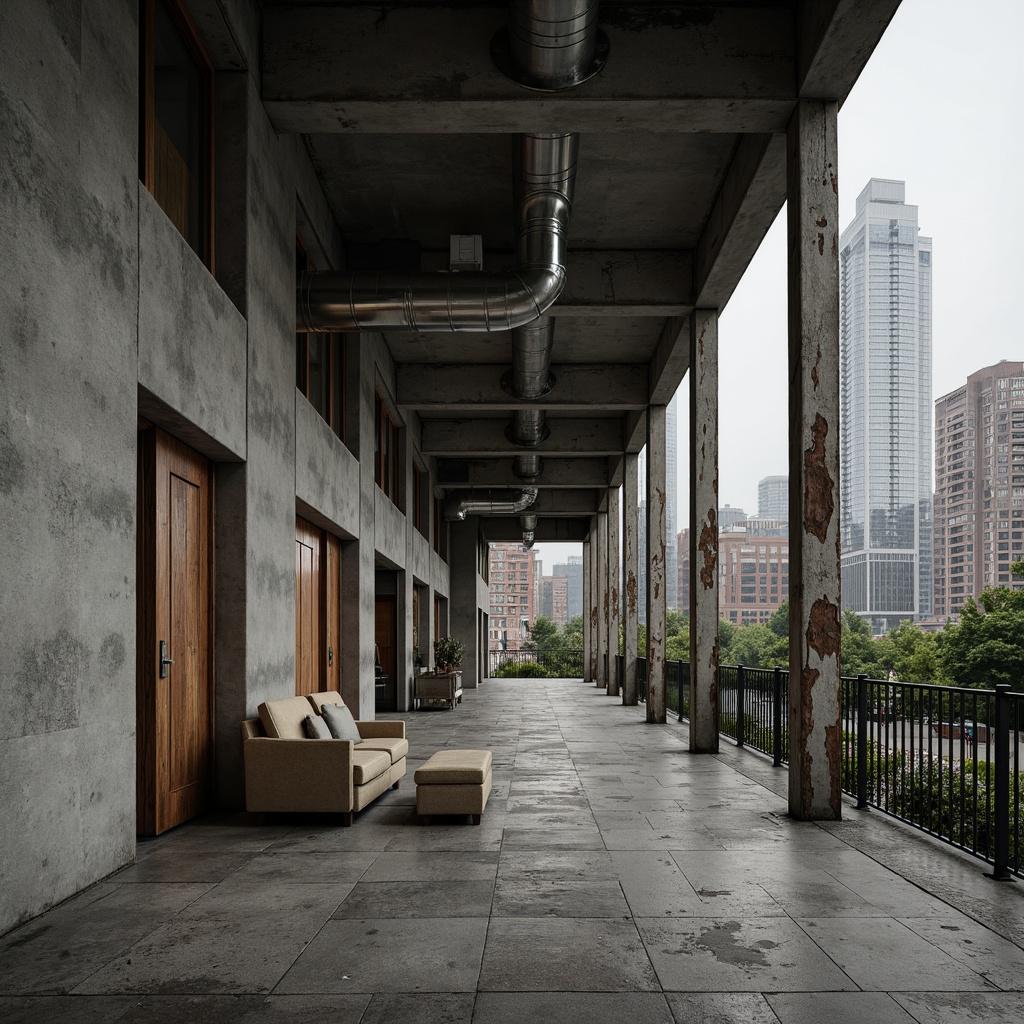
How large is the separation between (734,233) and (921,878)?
6469 millimetres

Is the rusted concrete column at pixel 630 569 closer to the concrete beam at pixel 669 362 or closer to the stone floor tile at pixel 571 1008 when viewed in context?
the concrete beam at pixel 669 362

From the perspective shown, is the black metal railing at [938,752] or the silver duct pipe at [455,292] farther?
the silver duct pipe at [455,292]

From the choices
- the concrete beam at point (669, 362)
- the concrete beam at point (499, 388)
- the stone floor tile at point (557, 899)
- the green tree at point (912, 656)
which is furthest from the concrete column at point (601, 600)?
the stone floor tile at point (557, 899)

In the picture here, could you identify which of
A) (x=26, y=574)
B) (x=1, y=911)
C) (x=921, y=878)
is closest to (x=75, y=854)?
(x=1, y=911)

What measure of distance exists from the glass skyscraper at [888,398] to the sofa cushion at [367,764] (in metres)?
78.5

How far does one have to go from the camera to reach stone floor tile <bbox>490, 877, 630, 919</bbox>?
417 centimetres

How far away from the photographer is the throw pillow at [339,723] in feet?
23.6

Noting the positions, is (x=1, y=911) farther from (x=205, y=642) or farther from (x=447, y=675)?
(x=447, y=675)

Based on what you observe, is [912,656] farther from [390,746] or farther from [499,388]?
[390,746]

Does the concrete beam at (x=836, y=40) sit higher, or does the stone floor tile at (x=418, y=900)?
the concrete beam at (x=836, y=40)

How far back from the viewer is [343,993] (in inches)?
127

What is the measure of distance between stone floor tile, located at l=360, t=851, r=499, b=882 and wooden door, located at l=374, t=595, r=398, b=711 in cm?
1127

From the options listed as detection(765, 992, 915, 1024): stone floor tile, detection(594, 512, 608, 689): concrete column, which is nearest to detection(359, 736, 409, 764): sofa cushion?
detection(765, 992, 915, 1024): stone floor tile

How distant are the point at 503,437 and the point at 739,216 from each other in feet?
32.0
